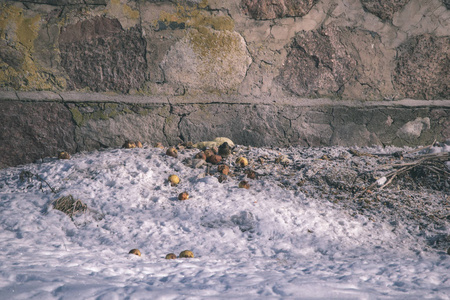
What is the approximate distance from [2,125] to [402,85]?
3.00 metres

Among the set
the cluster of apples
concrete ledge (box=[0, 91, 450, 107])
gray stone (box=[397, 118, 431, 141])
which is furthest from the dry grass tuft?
gray stone (box=[397, 118, 431, 141])

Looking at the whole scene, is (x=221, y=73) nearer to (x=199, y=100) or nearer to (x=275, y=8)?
(x=199, y=100)

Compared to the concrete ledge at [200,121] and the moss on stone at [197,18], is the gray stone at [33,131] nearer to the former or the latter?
the concrete ledge at [200,121]

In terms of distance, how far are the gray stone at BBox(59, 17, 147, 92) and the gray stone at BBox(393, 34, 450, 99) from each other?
2015mm

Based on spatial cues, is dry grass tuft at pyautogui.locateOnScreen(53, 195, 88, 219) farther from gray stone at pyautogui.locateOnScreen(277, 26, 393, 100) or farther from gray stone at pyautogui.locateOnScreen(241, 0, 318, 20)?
gray stone at pyautogui.locateOnScreen(241, 0, 318, 20)

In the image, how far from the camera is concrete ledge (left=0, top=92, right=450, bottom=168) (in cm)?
234

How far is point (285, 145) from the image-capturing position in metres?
2.62

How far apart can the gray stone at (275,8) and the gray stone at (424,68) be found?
2.74 feet

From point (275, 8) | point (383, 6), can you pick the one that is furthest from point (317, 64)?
point (383, 6)

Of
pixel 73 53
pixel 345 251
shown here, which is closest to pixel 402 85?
pixel 345 251

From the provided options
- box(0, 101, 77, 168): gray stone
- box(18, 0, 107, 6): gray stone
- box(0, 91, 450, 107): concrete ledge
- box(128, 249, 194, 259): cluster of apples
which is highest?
box(18, 0, 107, 6): gray stone

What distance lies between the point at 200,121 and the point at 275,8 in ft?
3.33

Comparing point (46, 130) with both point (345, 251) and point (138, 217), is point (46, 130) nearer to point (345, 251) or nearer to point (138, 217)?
point (138, 217)

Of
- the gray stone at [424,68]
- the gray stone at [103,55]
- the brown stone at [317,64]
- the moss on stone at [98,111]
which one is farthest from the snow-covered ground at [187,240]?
the gray stone at [424,68]
